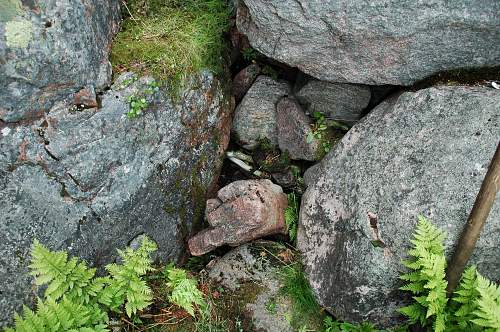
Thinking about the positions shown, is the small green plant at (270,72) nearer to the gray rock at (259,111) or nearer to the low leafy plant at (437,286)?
the gray rock at (259,111)

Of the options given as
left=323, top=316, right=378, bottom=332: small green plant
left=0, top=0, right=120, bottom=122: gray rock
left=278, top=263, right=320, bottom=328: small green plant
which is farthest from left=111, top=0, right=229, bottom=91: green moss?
left=323, top=316, right=378, bottom=332: small green plant

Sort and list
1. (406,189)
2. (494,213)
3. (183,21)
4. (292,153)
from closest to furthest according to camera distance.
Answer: (494,213), (406,189), (183,21), (292,153)

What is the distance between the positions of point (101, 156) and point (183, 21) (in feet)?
6.72

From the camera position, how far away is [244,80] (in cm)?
673

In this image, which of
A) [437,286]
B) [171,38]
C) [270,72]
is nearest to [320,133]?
[270,72]

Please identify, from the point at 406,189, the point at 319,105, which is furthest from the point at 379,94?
the point at 406,189

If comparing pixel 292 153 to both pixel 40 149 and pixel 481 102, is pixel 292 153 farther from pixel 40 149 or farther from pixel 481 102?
pixel 40 149

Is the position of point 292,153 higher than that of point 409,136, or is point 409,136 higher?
point 409,136

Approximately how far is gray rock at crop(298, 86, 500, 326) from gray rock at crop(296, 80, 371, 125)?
45 centimetres

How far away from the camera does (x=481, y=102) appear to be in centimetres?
473

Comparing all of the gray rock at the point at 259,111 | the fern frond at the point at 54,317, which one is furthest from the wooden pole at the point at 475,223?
Answer: the fern frond at the point at 54,317

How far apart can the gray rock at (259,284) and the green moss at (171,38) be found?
2.35 m

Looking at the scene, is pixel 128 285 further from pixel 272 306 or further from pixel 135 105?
pixel 135 105

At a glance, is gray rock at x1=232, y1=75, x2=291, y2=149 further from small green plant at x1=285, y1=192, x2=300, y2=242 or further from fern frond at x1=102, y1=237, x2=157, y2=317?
fern frond at x1=102, y1=237, x2=157, y2=317
